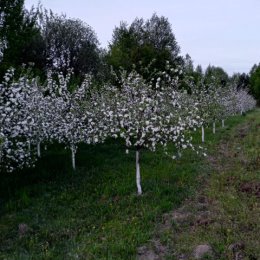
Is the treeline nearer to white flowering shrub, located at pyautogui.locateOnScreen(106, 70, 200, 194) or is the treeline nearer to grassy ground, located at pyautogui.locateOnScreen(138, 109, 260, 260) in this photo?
white flowering shrub, located at pyautogui.locateOnScreen(106, 70, 200, 194)

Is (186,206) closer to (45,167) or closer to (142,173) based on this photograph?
(142,173)

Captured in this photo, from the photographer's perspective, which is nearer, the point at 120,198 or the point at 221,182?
the point at 120,198

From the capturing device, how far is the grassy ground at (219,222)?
9.52 metres

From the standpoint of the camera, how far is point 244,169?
17609 millimetres

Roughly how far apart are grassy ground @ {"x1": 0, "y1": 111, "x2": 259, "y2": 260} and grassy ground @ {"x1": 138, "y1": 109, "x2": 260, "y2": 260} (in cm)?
13

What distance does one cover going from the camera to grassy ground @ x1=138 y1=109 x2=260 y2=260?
952cm

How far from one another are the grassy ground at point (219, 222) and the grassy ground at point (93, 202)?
13cm

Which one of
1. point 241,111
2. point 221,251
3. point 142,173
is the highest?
point 241,111

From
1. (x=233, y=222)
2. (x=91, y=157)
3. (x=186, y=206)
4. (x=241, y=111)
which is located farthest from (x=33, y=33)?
(x=241, y=111)

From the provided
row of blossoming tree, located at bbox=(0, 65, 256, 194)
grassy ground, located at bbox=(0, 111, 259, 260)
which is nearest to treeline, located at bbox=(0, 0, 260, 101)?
row of blossoming tree, located at bbox=(0, 65, 256, 194)

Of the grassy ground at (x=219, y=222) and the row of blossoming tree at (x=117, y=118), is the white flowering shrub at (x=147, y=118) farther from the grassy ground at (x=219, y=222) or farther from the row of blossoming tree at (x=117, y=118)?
the grassy ground at (x=219, y=222)

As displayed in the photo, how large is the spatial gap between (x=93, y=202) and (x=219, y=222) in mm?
4441

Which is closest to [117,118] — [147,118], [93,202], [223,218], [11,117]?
[147,118]

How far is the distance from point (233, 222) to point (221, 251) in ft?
6.33
